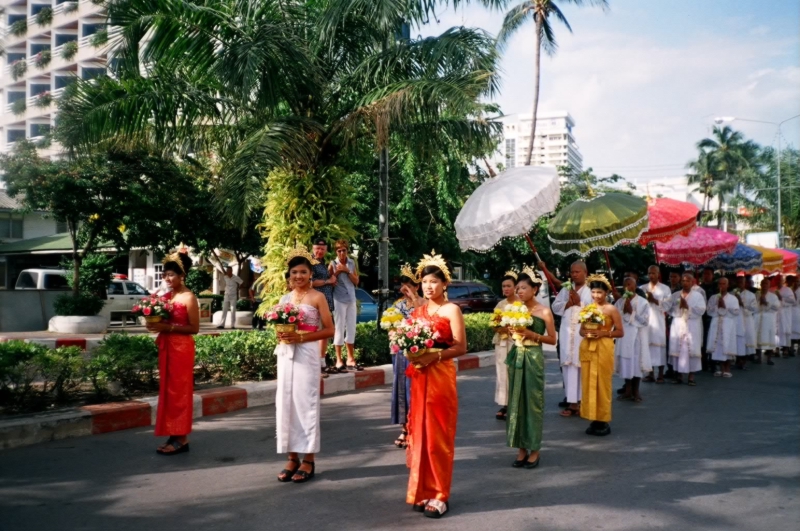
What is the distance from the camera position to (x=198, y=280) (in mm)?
31594

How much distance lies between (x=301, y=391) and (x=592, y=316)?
3.42m

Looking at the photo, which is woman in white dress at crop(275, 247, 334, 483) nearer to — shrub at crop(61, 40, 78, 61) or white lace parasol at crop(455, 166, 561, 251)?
white lace parasol at crop(455, 166, 561, 251)

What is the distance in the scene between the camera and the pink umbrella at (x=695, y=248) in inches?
524

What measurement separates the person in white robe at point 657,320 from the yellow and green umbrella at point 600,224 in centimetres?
225

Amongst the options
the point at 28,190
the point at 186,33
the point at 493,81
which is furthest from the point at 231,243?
the point at 493,81

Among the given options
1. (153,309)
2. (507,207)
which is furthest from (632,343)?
(153,309)

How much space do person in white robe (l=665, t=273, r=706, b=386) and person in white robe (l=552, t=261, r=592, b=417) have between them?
3.72 meters

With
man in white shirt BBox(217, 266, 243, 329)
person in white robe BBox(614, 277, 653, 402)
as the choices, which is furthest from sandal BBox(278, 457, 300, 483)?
man in white shirt BBox(217, 266, 243, 329)

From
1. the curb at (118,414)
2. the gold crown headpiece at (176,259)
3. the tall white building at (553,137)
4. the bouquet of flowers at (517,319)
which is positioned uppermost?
the tall white building at (553,137)

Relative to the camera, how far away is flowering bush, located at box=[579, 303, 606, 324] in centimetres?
731

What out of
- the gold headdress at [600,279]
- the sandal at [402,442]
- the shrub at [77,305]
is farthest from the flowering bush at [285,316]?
the shrub at [77,305]

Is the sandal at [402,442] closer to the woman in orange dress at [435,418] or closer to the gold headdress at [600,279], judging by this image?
the woman in orange dress at [435,418]

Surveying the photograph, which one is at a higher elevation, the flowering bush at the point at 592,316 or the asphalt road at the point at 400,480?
the flowering bush at the point at 592,316

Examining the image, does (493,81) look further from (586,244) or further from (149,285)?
(149,285)
